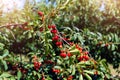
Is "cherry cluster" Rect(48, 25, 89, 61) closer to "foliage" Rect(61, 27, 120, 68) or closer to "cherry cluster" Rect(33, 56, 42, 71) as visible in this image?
"cherry cluster" Rect(33, 56, 42, 71)

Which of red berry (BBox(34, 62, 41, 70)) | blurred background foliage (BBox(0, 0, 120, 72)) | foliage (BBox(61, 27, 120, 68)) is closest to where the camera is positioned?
red berry (BBox(34, 62, 41, 70))

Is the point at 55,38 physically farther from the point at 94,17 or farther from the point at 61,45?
the point at 94,17

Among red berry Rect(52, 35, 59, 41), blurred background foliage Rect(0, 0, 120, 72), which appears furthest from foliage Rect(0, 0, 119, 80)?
blurred background foliage Rect(0, 0, 120, 72)

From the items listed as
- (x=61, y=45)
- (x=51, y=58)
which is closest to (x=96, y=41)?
(x=51, y=58)

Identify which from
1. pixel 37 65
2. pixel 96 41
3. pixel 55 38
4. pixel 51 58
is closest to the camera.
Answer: pixel 55 38

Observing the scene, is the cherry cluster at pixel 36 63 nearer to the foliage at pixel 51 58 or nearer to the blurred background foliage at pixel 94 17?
the foliage at pixel 51 58

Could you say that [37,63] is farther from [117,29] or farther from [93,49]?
[117,29]

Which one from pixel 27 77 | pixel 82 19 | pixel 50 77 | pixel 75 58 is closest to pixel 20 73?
pixel 27 77

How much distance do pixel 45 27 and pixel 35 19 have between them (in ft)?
0.45

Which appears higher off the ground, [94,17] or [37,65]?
[94,17]

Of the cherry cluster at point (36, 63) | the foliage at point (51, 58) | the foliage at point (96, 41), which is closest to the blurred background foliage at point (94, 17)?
the foliage at point (96, 41)

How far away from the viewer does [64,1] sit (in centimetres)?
321

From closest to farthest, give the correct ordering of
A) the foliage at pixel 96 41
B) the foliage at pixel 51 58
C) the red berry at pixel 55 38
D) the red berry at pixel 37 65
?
1. the foliage at pixel 51 58
2. the red berry at pixel 55 38
3. the red berry at pixel 37 65
4. the foliage at pixel 96 41

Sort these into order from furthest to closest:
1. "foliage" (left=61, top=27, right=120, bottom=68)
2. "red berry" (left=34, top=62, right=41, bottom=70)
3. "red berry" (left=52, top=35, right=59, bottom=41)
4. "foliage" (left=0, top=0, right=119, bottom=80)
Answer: "foliage" (left=61, top=27, right=120, bottom=68)
"red berry" (left=34, top=62, right=41, bottom=70)
"red berry" (left=52, top=35, right=59, bottom=41)
"foliage" (left=0, top=0, right=119, bottom=80)
